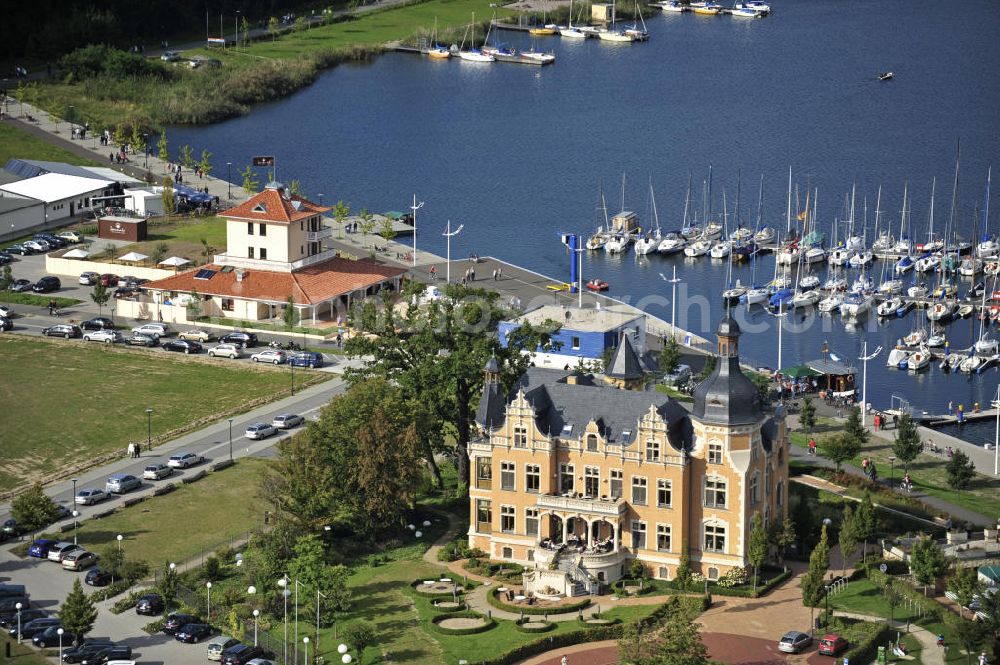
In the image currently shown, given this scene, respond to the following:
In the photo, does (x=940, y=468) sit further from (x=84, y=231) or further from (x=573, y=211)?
(x=84, y=231)

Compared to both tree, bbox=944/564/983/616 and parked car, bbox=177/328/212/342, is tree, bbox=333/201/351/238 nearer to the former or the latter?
parked car, bbox=177/328/212/342

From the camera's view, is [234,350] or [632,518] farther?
[234,350]

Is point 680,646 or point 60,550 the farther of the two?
point 60,550

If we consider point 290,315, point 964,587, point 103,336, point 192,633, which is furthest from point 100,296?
point 964,587

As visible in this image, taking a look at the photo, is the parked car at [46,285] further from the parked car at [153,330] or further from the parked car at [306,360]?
the parked car at [306,360]

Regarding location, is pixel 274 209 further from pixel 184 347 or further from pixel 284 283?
pixel 184 347

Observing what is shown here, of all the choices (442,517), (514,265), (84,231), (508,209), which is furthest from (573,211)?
(442,517)

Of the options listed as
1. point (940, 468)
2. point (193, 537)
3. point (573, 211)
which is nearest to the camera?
point (193, 537)
